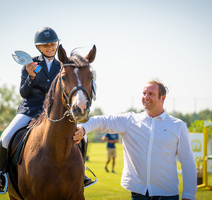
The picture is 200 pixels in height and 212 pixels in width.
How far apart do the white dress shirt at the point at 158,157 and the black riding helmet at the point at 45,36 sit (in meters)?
1.68

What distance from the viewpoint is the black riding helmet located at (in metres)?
4.39

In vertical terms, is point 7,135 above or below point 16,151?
above

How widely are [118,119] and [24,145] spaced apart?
147 cm

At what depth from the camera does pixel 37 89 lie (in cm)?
421

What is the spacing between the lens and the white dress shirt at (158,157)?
11.3 feet

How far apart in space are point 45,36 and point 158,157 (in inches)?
108

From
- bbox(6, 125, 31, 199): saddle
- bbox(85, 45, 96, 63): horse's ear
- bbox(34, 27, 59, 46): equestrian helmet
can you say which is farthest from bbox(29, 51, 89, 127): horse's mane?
bbox(34, 27, 59, 46): equestrian helmet

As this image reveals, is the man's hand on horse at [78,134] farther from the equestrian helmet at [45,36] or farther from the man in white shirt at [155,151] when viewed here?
the equestrian helmet at [45,36]

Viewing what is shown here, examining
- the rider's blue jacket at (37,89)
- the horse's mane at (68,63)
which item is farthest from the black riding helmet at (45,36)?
the horse's mane at (68,63)

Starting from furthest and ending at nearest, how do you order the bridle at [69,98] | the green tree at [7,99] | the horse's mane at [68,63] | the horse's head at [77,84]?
the green tree at [7,99]
the horse's mane at [68,63]
the bridle at [69,98]
the horse's head at [77,84]

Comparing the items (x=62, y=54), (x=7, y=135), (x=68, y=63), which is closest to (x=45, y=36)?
(x=62, y=54)

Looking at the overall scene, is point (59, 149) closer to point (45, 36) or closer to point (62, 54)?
point (62, 54)

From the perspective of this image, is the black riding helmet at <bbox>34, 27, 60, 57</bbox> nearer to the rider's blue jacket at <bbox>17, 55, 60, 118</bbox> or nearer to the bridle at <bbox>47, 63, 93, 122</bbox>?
the rider's blue jacket at <bbox>17, 55, 60, 118</bbox>

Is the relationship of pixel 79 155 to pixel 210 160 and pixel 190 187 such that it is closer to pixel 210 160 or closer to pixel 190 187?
pixel 190 187
